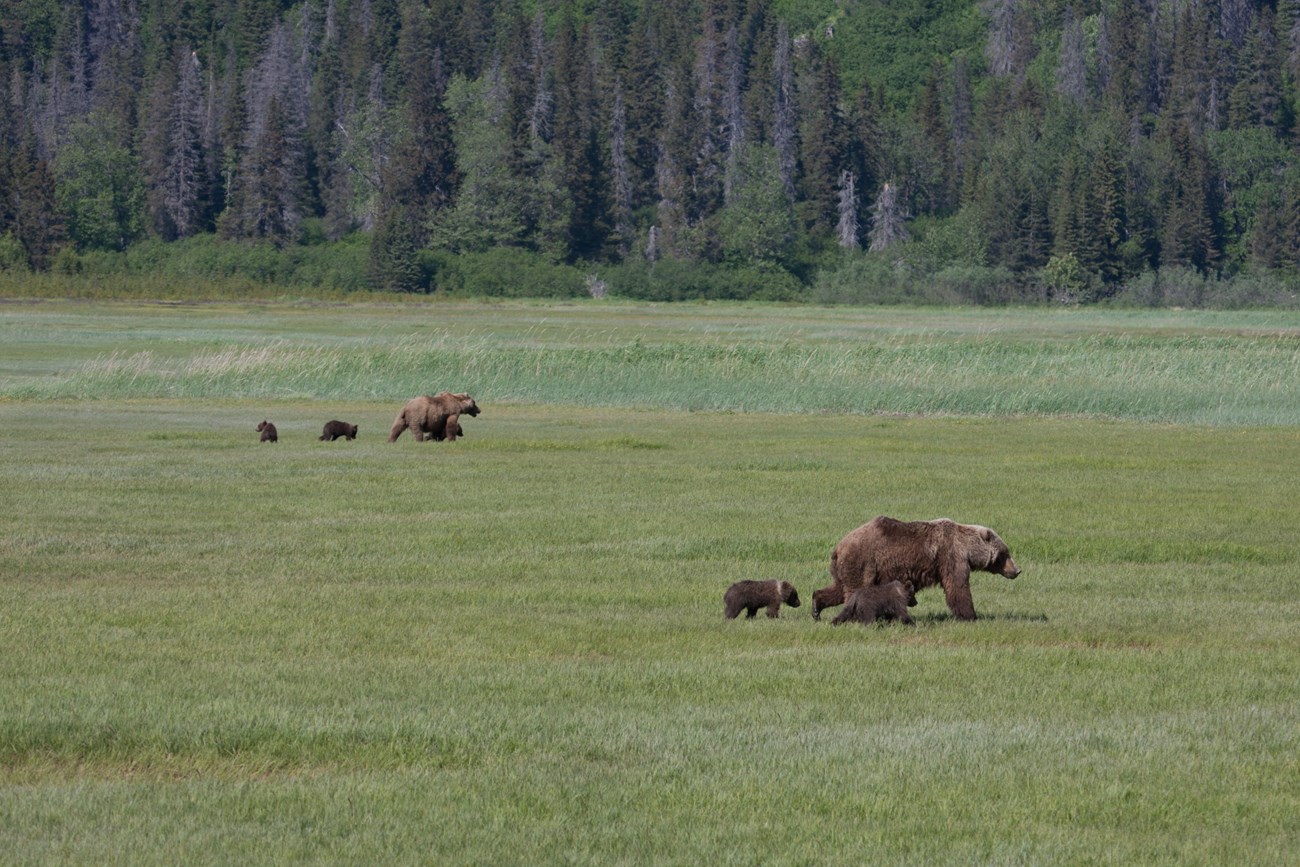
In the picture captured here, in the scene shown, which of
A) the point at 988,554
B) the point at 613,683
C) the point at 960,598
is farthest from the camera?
the point at 960,598

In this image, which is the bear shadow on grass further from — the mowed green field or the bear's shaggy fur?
the bear's shaggy fur

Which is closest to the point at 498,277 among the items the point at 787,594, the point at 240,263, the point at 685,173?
the point at 240,263

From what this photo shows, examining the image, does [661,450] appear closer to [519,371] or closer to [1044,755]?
[519,371]

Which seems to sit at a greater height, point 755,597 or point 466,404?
point 755,597

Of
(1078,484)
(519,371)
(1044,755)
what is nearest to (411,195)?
(519,371)

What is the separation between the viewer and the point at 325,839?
364 inches

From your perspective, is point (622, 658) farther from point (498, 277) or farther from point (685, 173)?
point (685, 173)

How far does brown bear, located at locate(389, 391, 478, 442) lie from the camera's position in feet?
121

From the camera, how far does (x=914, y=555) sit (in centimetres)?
1538

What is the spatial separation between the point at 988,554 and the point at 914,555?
0.62m

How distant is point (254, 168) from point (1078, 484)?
15111cm

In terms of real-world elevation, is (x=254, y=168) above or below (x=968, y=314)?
above

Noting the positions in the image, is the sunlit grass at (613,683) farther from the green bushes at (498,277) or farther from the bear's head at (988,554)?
the green bushes at (498,277)

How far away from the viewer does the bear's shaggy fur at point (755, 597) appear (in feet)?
52.4
